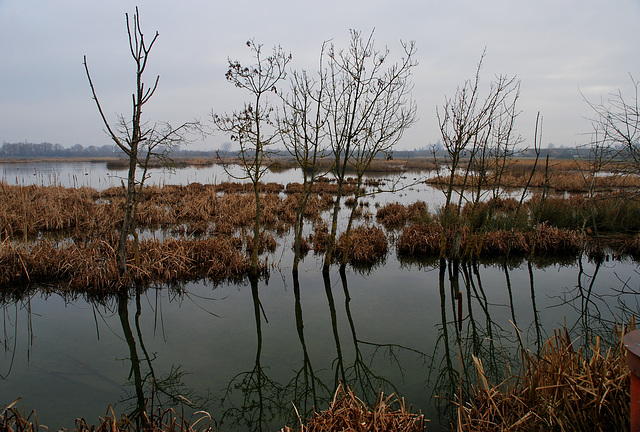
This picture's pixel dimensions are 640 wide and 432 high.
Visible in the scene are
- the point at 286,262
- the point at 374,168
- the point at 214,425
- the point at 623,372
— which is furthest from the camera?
the point at 374,168

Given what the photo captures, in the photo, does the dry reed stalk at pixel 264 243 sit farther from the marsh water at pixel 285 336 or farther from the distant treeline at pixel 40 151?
the distant treeline at pixel 40 151

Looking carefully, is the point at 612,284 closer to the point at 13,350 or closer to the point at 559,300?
the point at 559,300

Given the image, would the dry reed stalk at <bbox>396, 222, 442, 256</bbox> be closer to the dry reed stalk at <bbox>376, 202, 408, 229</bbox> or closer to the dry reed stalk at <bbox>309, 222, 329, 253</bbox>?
the dry reed stalk at <bbox>309, 222, 329, 253</bbox>

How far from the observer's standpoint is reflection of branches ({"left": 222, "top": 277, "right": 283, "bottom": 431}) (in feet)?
14.9

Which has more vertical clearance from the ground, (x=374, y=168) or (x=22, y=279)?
(x=374, y=168)

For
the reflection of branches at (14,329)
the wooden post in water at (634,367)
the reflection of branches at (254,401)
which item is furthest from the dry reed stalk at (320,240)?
the wooden post in water at (634,367)

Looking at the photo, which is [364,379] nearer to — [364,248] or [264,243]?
[364,248]

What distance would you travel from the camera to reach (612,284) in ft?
30.8

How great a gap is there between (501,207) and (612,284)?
10289 millimetres

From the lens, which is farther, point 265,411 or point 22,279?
point 22,279

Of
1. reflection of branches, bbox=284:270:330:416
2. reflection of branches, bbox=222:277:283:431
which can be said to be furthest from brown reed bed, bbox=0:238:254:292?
reflection of branches, bbox=284:270:330:416

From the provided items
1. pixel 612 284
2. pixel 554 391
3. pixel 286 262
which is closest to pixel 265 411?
pixel 554 391

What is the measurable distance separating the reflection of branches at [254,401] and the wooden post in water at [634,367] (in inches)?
133

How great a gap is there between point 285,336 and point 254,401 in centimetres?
197
